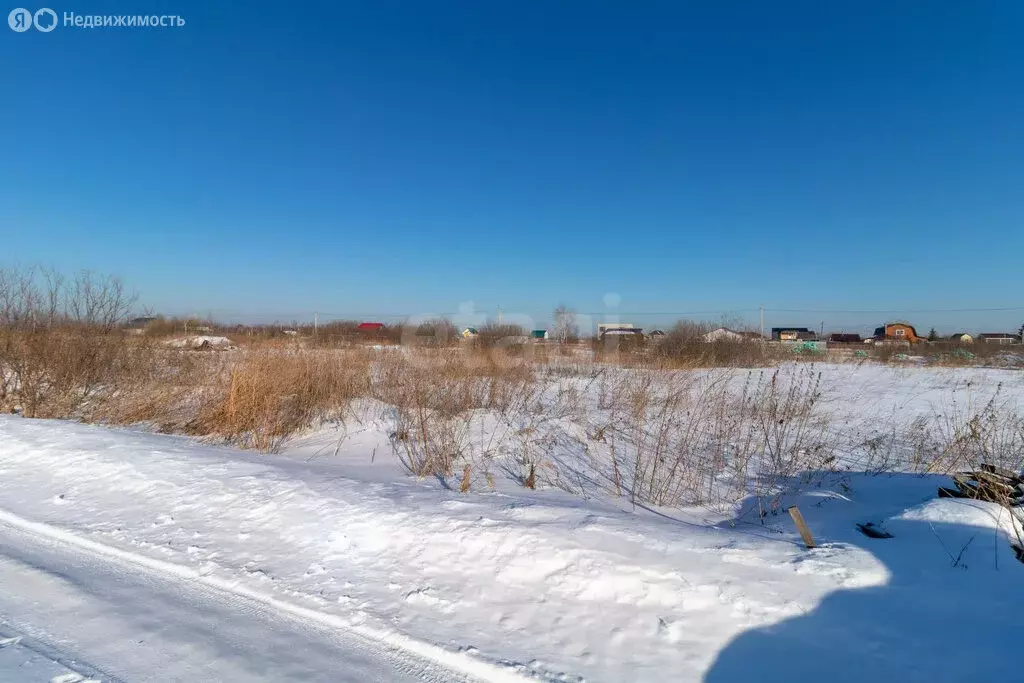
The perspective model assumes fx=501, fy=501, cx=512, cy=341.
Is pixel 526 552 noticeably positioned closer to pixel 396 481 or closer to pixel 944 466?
pixel 396 481

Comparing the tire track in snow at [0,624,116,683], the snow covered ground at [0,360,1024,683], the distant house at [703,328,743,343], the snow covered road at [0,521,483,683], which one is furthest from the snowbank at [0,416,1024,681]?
the distant house at [703,328,743,343]

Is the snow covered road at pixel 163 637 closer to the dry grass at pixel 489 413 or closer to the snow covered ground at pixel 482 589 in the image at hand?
the snow covered ground at pixel 482 589

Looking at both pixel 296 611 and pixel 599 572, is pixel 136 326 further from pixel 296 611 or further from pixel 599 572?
pixel 599 572

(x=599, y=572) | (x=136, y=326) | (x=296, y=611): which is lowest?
(x=296, y=611)

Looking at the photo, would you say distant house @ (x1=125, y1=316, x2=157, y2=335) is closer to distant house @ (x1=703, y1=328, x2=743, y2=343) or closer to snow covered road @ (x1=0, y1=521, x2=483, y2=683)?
snow covered road @ (x1=0, y1=521, x2=483, y2=683)

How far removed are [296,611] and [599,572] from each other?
1659mm

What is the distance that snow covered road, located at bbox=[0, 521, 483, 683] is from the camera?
84.2 inches

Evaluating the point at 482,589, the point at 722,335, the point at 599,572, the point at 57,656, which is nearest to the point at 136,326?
the point at 57,656

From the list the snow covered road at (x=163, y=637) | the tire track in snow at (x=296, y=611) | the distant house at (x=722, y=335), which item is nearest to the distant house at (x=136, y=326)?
the tire track in snow at (x=296, y=611)

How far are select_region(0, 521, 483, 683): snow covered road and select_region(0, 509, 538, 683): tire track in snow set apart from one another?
0.03 metres

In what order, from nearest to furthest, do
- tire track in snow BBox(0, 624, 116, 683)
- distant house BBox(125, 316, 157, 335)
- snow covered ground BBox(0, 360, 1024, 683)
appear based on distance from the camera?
1. tire track in snow BBox(0, 624, 116, 683)
2. snow covered ground BBox(0, 360, 1024, 683)
3. distant house BBox(125, 316, 157, 335)

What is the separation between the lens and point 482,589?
2.85 meters

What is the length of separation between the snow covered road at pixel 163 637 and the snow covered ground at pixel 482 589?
1 cm

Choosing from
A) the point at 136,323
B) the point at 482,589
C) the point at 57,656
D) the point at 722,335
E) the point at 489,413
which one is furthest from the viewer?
the point at 722,335
